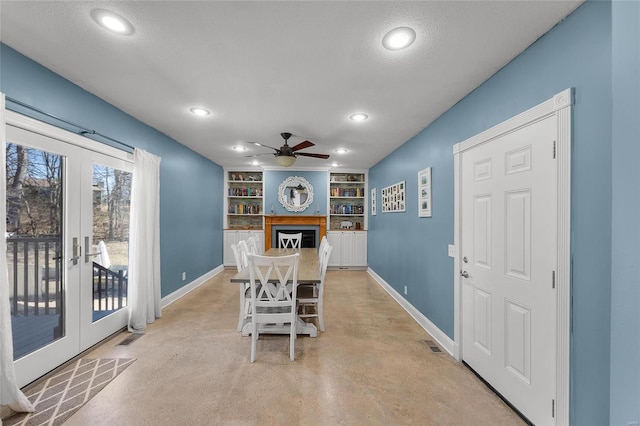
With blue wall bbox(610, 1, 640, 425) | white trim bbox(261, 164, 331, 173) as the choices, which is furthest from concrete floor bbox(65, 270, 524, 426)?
white trim bbox(261, 164, 331, 173)

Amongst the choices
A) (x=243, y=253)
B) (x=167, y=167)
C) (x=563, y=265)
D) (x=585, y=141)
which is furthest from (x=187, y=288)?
(x=585, y=141)

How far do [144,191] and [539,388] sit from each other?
13.3 ft

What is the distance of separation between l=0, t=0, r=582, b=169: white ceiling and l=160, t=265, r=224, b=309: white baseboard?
7.95 feet

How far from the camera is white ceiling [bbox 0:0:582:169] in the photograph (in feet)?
4.58

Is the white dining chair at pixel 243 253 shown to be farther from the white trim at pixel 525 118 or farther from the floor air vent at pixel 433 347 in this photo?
the white trim at pixel 525 118

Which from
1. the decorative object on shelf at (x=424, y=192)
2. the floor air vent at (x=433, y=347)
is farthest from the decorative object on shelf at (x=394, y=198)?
the floor air vent at (x=433, y=347)

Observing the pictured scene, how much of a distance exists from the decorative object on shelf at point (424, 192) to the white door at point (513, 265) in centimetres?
71

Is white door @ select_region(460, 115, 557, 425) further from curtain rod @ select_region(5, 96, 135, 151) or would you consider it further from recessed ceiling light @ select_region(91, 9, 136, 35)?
curtain rod @ select_region(5, 96, 135, 151)

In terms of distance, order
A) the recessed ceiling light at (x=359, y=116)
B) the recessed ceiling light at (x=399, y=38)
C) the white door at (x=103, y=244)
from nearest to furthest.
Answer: the recessed ceiling light at (x=399, y=38)
the white door at (x=103, y=244)
the recessed ceiling light at (x=359, y=116)

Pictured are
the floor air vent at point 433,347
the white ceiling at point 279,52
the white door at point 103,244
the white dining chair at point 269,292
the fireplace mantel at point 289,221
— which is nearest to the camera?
the white ceiling at point 279,52

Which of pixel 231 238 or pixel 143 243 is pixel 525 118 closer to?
pixel 143 243

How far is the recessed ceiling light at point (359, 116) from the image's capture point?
289 cm

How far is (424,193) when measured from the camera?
3223mm

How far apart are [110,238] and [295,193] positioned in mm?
4054
